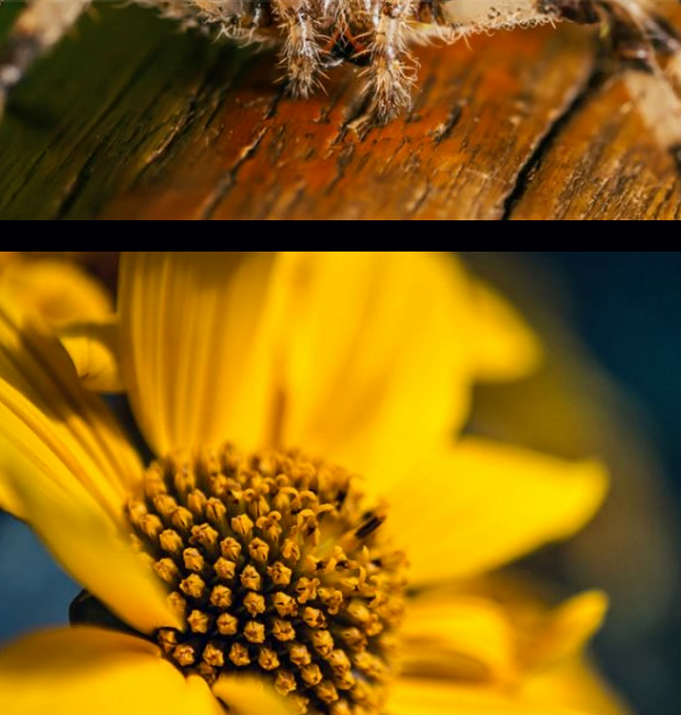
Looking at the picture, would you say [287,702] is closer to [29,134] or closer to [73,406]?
[73,406]

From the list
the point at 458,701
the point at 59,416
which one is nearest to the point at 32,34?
the point at 59,416

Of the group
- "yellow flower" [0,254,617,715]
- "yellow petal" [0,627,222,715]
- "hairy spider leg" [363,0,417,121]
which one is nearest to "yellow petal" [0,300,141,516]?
"yellow flower" [0,254,617,715]

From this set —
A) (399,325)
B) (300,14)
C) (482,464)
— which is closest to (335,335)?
(399,325)

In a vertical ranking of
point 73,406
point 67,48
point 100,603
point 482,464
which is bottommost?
point 100,603

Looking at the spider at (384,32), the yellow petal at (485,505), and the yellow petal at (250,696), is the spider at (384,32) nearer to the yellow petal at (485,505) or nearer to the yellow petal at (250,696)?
the yellow petal at (485,505)

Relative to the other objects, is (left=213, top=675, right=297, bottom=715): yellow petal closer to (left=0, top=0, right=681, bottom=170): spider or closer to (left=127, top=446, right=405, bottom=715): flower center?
(left=127, top=446, right=405, bottom=715): flower center
